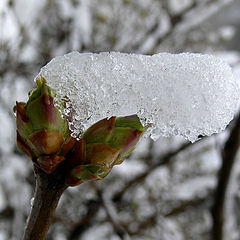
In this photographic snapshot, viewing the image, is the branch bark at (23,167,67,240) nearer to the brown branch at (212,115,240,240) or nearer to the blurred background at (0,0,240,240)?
the brown branch at (212,115,240,240)

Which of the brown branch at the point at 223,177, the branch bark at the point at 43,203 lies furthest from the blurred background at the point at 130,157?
the branch bark at the point at 43,203

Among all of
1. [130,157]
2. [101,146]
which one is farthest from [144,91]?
[130,157]

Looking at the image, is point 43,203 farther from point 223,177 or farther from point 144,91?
point 223,177

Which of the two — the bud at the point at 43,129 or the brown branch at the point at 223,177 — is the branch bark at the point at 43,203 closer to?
the bud at the point at 43,129

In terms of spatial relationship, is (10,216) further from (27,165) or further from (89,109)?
(89,109)

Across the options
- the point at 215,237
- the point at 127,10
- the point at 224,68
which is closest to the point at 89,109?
the point at 224,68
